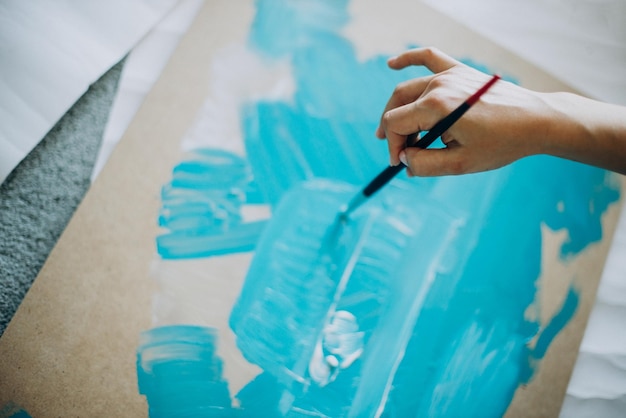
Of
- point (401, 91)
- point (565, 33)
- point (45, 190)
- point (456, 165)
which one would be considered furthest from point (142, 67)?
point (565, 33)

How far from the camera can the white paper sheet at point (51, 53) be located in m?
0.67

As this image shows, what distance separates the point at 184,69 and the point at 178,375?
492 millimetres

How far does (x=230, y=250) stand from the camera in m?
0.64

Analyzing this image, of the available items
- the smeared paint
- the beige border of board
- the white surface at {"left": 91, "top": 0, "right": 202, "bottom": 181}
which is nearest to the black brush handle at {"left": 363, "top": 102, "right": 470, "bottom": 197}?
the smeared paint

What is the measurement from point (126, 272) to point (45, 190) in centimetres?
20

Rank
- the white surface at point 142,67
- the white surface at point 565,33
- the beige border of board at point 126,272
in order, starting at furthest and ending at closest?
1. the white surface at point 565,33
2. the white surface at point 142,67
3. the beige border of board at point 126,272

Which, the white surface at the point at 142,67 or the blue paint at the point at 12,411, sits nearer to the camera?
the blue paint at the point at 12,411

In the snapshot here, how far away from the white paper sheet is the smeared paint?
0.23 meters

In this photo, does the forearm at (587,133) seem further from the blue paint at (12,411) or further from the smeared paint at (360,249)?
the blue paint at (12,411)

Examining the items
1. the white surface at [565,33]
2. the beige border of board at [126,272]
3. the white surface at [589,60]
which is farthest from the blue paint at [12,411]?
the white surface at [565,33]

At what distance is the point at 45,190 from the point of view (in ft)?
2.17

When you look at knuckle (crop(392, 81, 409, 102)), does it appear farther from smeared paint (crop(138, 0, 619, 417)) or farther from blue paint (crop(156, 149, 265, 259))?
blue paint (crop(156, 149, 265, 259))

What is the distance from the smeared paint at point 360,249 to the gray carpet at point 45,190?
17cm

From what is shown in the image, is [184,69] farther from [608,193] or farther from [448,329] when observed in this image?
[608,193]
